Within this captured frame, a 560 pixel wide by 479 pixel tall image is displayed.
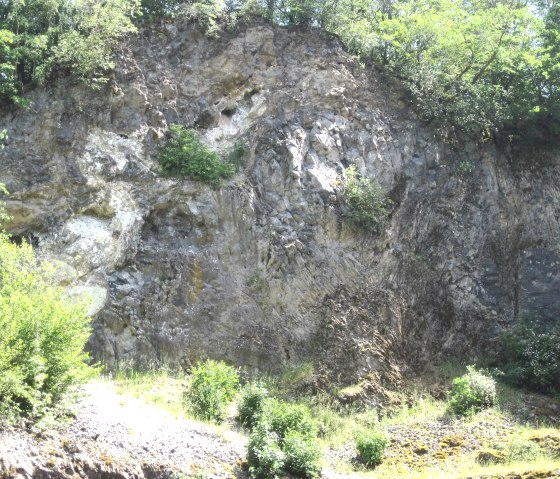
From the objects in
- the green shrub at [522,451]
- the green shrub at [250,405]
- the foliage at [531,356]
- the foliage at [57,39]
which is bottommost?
the green shrub at [250,405]

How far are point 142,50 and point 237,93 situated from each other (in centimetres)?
279

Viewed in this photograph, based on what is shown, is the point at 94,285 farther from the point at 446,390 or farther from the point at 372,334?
the point at 446,390

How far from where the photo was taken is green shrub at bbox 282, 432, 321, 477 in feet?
33.2

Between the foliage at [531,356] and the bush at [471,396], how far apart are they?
171 cm

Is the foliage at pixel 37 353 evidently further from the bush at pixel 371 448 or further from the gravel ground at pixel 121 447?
the bush at pixel 371 448

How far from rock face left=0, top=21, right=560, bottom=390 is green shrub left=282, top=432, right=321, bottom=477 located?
3.70m

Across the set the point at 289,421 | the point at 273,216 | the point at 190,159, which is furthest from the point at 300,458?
the point at 190,159

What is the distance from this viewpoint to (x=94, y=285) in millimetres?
13977

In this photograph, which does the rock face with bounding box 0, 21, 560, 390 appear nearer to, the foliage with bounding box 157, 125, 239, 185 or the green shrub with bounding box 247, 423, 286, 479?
the foliage with bounding box 157, 125, 239, 185

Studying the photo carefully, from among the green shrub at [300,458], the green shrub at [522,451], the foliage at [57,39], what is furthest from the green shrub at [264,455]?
the foliage at [57,39]

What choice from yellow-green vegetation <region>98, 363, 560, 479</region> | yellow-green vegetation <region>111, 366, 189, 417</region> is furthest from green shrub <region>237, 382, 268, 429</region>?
yellow-green vegetation <region>111, 366, 189, 417</region>

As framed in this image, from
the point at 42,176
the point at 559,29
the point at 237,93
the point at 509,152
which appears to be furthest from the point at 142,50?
the point at 559,29

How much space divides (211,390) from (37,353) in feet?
11.8

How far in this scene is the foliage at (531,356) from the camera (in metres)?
14.6
